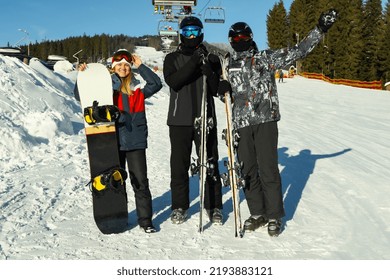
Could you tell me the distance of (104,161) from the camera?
428 centimetres

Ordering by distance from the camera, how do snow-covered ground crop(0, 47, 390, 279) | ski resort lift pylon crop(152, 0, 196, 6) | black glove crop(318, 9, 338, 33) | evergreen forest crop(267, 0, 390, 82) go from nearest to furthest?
snow-covered ground crop(0, 47, 390, 279)
black glove crop(318, 9, 338, 33)
ski resort lift pylon crop(152, 0, 196, 6)
evergreen forest crop(267, 0, 390, 82)

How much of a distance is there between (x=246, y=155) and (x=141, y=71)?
5.04 ft

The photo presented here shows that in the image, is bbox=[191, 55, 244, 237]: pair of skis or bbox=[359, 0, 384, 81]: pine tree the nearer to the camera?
bbox=[191, 55, 244, 237]: pair of skis

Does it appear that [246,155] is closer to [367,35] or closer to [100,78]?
[100,78]

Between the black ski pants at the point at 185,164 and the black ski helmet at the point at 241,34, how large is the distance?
98 cm

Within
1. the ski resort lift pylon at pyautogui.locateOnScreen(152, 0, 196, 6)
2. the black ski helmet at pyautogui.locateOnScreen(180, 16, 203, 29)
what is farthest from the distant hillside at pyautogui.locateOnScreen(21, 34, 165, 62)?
the black ski helmet at pyautogui.locateOnScreen(180, 16, 203, 29)

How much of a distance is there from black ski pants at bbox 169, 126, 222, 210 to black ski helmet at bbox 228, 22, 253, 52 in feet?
3.21

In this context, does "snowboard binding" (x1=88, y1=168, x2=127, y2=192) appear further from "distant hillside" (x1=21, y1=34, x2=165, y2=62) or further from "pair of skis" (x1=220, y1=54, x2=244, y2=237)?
"distant hillside" (x1=21, y1=34, x2=165, y2=62)

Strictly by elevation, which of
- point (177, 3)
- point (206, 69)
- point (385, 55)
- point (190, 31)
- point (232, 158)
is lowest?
point (232, 158)

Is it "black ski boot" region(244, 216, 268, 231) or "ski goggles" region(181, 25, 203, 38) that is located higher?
"ski goggles" region(181, 25, 203, 38)

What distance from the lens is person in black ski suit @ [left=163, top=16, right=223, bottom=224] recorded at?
168 inches

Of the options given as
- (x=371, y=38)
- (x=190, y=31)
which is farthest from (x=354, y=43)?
(x=190, y=31)

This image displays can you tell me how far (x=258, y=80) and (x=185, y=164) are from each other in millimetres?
1284

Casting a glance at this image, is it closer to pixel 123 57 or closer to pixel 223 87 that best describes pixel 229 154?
pixel 223 87
